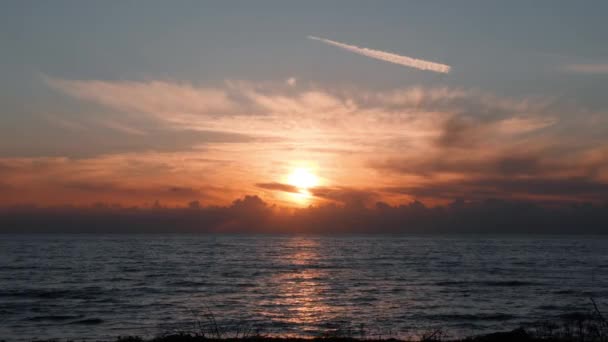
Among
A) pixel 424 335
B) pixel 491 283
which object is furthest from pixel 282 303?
pixel 491 283

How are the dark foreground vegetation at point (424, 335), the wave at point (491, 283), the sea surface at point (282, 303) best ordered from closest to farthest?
1. the dark foreground vegetation at point (424, 335)
2. the sea surface at point (282, 303)
3. the wave at point (491, 283)

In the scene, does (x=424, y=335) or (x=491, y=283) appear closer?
(x=424, y=335)

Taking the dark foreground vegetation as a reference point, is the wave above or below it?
below

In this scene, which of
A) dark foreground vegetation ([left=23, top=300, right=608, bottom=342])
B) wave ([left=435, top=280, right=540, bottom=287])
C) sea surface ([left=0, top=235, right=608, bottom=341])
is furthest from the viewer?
wave ([left=435, top=280, right=540, bottom=287])

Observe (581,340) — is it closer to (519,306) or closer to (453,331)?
(453,331)

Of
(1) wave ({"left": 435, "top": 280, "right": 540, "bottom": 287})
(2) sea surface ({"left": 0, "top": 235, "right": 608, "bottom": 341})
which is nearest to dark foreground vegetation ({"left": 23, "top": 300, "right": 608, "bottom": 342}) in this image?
(2) sea surface ({"left": 0, "top": 235, "right": 608, "bottom": 341})

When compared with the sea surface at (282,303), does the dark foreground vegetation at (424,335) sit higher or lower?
higher

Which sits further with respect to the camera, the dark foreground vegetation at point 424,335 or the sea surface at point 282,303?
the sea surface at point 282,303

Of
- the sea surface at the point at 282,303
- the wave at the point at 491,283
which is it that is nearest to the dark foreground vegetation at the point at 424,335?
the sea surface at the point at 282,303

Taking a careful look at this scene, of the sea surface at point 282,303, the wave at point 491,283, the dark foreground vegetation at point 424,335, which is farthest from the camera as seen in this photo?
the wave at point 491,283

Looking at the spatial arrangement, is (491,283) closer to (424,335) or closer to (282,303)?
(282,303)

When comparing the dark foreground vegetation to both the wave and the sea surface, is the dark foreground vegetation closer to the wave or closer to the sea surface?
the sea surface

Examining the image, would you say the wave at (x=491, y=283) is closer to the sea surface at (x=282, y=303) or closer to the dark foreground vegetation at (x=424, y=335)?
the sea surface at (x=282, y=303)

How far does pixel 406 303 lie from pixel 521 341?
18.4m
